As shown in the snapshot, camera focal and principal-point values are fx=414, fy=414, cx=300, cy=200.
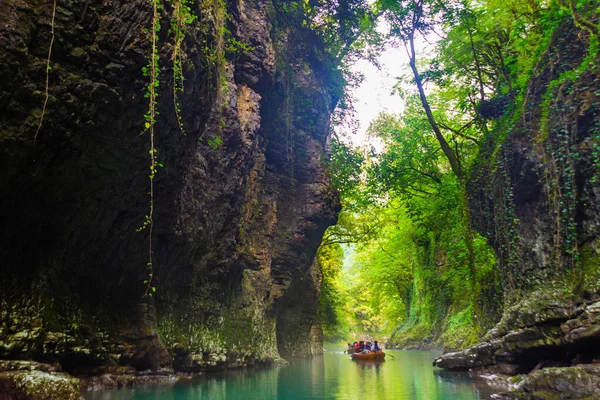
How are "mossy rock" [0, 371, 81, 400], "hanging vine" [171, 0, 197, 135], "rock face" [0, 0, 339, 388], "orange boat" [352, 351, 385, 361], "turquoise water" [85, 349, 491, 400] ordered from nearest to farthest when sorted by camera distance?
1. "mossy rock" [0, 371, 81, 400]
2. "rock face" [0, 0, 339, 388]
3. "hanging vine" [171, 0, 197, 135]
4. "turquoise water" [85, 349, 491, 400]
5. "orange boat" [352, 351, 385, 361]

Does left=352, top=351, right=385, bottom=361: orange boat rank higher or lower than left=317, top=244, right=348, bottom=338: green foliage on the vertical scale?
lower

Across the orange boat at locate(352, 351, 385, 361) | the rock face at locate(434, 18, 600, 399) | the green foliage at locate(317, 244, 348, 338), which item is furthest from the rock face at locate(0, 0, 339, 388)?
the green foliage at locate(317, 244, 348, 338)

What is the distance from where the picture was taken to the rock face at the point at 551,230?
777cm

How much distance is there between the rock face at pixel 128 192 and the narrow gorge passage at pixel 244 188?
0.04 meters

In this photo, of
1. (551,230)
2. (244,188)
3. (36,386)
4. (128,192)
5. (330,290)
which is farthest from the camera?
(330,290)

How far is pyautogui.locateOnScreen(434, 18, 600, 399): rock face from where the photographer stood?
777 centimetres

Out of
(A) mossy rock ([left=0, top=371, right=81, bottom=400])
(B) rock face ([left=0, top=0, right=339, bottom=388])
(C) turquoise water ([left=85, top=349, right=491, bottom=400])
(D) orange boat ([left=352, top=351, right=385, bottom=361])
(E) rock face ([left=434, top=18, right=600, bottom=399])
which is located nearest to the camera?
(A) mossy rock ([left=0, top=371, right=81, bottom=400])

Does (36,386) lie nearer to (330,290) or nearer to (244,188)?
(244,188)

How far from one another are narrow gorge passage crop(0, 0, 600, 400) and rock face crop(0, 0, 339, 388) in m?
0.04

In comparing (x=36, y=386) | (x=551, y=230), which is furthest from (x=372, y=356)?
(x=36, y=386)

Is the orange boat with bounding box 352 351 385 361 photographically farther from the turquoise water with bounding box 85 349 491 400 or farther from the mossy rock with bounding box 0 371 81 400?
the mossy rock with bounding box 0 371 81 400

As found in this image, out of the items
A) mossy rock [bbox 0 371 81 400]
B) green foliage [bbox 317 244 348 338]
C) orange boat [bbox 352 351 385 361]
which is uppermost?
green foliage [bbox 317 244 348 338]

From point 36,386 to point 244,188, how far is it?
30.3ft

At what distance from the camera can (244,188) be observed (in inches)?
563
